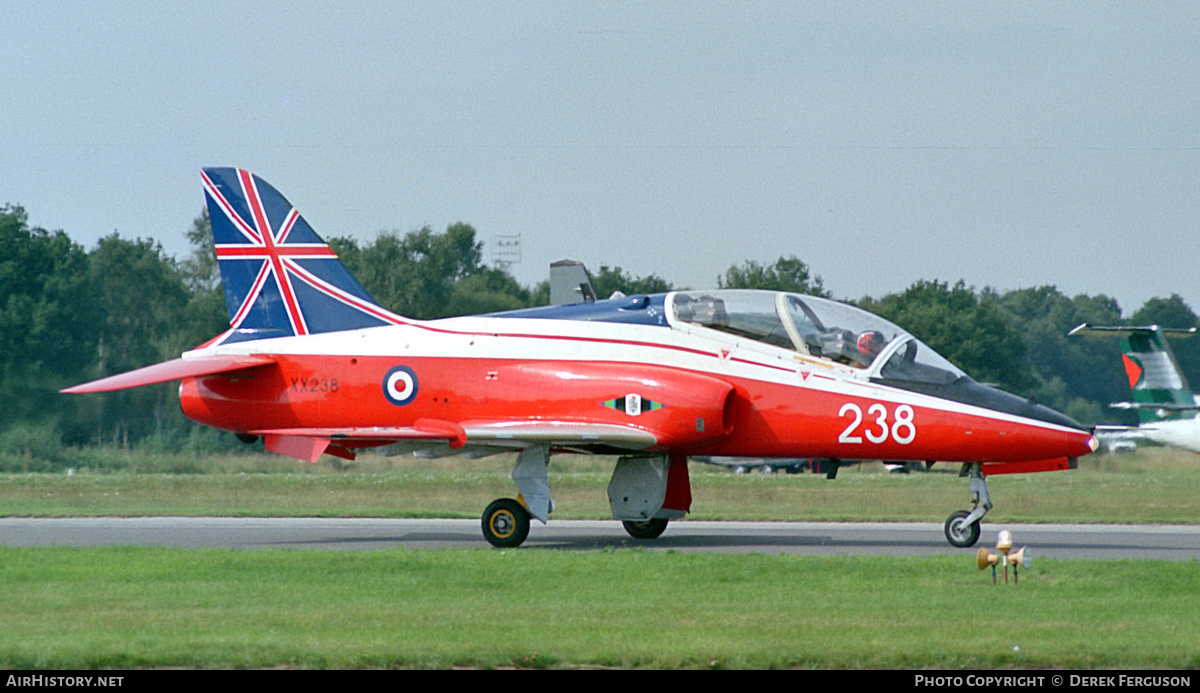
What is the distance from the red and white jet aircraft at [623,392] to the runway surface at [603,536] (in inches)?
33.2

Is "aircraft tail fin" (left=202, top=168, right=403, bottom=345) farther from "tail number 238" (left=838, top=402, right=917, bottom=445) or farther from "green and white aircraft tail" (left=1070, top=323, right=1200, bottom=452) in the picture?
"green and white aircraft tail" (left=1070, top=323, right=1200, bottom=452)

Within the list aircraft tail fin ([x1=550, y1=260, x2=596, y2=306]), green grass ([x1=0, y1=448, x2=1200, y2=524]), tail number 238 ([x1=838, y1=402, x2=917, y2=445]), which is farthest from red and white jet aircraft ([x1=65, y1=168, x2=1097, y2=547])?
aircraft tail fin ([x1=550, y1=260, x2=596, y2=306])

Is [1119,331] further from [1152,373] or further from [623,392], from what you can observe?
[623,392]

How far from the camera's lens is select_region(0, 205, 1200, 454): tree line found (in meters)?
29.0

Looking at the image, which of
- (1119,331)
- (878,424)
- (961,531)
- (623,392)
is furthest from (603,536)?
(1119,331)

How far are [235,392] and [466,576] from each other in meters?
5.92

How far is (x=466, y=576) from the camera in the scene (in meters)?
11.1

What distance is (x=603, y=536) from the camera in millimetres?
15820

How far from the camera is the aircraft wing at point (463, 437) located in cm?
1355

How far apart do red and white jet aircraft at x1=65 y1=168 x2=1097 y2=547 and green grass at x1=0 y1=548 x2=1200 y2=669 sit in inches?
69.6

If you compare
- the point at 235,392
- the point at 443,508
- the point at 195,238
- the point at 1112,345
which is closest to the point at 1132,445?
the point at 443,508

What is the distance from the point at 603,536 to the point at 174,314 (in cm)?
3023

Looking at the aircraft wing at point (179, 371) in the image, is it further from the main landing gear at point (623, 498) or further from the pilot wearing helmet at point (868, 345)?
the pilot wearing helmet at point (868, 345)

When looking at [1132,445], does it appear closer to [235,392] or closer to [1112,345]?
[235,392]
